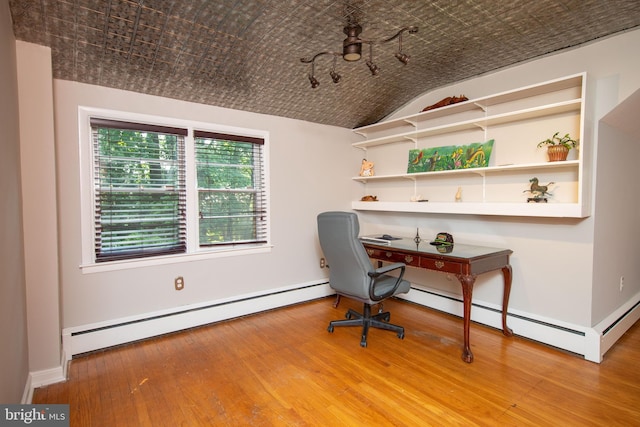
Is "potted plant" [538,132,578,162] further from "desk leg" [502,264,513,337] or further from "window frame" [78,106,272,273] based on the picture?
"window frame" [78,106,272,273]

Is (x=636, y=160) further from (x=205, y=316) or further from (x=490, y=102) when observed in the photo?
(x=205, y=316)

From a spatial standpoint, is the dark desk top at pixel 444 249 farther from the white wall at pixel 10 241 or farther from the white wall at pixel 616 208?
the white wall at pixel 10 241

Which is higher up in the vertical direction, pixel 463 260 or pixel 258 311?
pixel 463 260

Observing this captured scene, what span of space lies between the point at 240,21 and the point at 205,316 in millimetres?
2545

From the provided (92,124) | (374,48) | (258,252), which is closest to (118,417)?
(258,252)

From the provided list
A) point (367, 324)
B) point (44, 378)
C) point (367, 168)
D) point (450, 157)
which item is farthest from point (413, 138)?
point (44, 378)

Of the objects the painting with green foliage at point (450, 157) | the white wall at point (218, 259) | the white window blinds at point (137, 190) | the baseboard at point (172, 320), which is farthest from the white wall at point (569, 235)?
the white window blinds at point (137, 190)

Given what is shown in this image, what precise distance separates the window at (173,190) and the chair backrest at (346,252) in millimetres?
1009

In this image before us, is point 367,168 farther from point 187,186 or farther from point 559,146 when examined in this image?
point 187,186

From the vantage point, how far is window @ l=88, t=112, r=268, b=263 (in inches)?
104

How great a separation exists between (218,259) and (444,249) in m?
2.14

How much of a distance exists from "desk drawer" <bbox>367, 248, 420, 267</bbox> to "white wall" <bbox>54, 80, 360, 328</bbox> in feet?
3.05

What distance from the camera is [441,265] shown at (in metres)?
2.58

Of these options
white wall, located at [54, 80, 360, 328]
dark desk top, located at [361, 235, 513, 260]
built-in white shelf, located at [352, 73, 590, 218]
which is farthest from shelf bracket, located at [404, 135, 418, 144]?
dark desk top, located at [361, 235, 513, 260]
